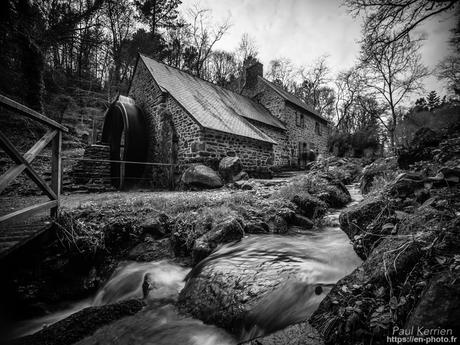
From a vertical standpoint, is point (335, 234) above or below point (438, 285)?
below

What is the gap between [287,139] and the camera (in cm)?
1841

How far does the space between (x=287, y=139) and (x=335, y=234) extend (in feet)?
51.5

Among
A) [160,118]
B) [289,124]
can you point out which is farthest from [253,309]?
[289,124]

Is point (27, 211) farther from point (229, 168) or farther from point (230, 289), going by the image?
point (229, 168)

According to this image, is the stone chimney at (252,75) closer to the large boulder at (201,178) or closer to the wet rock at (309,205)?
the large boulder at (201,178)

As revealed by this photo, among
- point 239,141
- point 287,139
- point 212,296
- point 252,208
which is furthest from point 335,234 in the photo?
point 287,139

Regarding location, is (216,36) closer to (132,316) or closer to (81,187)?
(81,187)

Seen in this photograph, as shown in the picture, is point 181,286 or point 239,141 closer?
point 181,286

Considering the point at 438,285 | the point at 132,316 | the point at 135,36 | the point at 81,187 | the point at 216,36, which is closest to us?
the point at 438,285

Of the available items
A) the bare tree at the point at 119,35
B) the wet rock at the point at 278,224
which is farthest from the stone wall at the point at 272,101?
the wet rock at the point at 278,224

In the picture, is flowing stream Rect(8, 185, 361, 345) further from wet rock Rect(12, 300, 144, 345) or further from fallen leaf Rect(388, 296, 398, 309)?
fallen leaf Rect(388, 296, 398, 309)

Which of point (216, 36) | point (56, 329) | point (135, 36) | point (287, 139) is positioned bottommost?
point (56, 329)

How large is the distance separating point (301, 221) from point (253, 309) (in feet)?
8.35

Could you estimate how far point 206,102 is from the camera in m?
12.1
